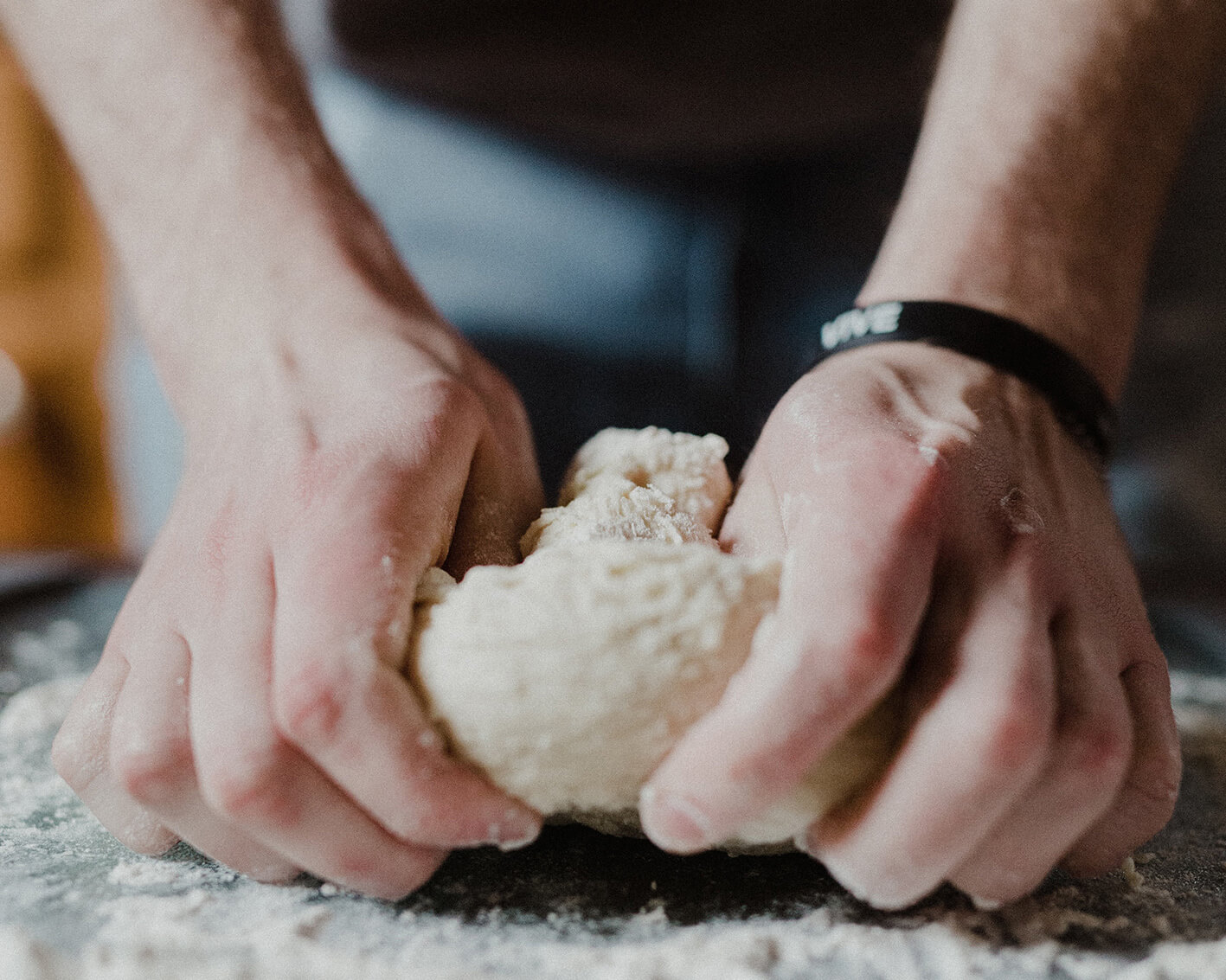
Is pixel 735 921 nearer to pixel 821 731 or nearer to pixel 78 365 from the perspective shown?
pixel 821 731

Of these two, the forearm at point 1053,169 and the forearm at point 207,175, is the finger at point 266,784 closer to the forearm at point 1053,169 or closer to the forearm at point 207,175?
the forearm at point 207,175

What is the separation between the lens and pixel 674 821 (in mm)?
420

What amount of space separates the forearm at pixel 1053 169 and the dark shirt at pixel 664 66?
337 mm

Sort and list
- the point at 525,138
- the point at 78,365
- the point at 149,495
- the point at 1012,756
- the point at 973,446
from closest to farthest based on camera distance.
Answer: the point at 1012,756 → the point at 973,446 → the point at 525,138 → the point at 149,495 → the point at 78,365

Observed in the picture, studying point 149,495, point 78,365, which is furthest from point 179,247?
point 78,365

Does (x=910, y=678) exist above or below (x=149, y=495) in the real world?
above

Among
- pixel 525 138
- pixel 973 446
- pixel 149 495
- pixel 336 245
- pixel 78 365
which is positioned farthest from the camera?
pixel 78 365

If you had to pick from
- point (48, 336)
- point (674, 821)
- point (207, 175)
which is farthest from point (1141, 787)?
point (48, 336)

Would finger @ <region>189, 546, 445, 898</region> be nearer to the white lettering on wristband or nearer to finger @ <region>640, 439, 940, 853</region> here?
finger @ <region>640, 439, 940, 853</region>

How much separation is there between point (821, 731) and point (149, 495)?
1.18 metres

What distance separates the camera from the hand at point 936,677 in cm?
41

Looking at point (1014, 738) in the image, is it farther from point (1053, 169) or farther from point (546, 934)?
point (1053, 169)

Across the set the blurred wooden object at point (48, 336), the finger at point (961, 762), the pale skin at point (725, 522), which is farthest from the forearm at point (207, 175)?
the blurred wooden object at point (48, 336)

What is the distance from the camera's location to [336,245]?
0.71 m
